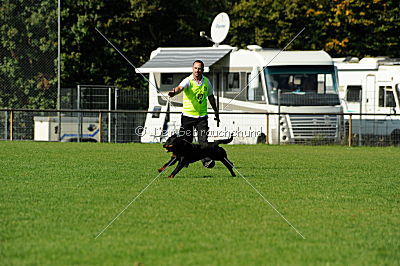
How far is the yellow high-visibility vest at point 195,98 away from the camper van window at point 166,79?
1651 centimetres

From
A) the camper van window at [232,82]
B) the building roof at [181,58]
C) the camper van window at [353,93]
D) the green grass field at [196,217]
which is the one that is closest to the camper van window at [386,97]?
the camper van window at [353,93]

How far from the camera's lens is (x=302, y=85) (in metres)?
30.9

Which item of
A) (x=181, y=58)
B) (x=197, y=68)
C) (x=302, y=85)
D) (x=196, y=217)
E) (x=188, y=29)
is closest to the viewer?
(x=196, y=217)

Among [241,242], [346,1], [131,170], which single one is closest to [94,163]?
[131,170]

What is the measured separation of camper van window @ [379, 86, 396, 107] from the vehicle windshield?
312 cm

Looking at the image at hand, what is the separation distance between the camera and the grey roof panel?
3188cm

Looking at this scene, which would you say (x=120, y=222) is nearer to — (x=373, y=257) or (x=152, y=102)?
(x=373, y=257)

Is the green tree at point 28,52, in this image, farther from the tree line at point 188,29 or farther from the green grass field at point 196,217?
the green grass field at point 196,217

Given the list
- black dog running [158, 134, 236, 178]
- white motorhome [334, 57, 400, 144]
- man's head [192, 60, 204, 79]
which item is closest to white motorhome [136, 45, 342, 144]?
white motorhome [334, 57, 400, 144]

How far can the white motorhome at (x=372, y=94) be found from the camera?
31516 mm

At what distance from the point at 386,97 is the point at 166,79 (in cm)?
862

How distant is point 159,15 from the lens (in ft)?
161

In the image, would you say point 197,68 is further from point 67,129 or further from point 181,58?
point 181,58

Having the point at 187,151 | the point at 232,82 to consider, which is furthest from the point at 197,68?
the point at 232,82
